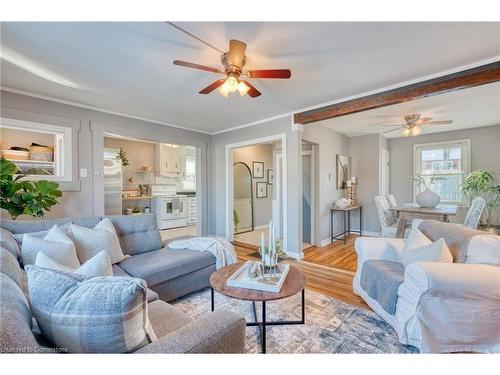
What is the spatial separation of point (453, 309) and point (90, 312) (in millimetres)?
2063

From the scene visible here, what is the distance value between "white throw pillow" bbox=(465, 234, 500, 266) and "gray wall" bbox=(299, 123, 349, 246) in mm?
2654

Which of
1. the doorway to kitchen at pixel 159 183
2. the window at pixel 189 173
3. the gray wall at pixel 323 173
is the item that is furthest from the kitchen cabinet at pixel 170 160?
the gray wall at pixel 323 173

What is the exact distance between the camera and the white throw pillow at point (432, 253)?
1858mm

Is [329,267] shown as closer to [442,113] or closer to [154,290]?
[154,290]

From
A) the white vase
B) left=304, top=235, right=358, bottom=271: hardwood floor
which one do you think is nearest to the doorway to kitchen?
left=304, top=235, right=358, bottom=271: hardwood floor

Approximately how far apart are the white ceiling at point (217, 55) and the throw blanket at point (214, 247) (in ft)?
5.91

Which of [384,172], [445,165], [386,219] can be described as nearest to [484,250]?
[386,219]

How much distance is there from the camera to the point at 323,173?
4.59 meters

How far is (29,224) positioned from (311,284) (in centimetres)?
295
